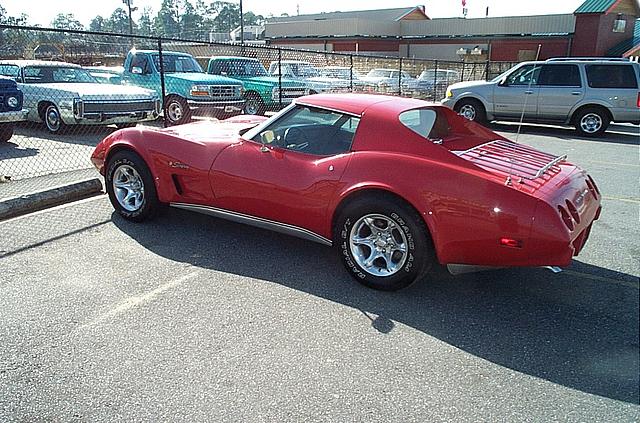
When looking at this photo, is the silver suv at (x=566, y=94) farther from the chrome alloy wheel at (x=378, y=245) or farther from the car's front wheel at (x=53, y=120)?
the car's front wheel at (x=53, y=120)

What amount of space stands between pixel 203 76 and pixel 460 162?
36.0ft

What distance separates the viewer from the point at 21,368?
3.00 metres

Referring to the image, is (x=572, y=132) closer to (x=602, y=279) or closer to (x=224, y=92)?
(x=224, y=92)

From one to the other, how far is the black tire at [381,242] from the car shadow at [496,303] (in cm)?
13

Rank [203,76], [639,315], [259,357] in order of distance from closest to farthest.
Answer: [259,357] → [639,315] → [203,76]

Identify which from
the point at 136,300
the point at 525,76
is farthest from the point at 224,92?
the point at 136,300

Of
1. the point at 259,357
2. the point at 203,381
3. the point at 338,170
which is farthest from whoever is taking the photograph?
the point at 338,170

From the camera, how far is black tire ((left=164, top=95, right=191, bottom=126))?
12.9 metres

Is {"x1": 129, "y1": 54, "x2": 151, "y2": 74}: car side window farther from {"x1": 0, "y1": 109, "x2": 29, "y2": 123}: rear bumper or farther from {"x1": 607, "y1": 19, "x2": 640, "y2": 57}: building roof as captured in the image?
{"x1": 607, "y1": 19, "x2": 640, "y2": 57}: building roof

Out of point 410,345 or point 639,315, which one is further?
point 639,315

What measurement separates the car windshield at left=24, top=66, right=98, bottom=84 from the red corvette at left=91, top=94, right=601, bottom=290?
7.70 meters

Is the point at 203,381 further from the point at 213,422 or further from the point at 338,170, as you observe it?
the point at 338,170

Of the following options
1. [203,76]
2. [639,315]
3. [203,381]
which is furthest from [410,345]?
[203,76]

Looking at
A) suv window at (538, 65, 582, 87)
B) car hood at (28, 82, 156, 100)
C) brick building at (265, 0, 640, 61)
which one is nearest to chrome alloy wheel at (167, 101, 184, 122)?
car hood at (28, 82, 156, 100)
